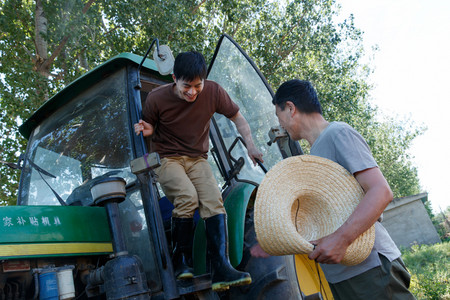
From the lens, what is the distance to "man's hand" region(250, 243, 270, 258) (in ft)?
9.02

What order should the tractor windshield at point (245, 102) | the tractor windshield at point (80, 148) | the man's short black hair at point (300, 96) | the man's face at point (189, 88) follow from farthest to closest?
the tractor windshield at point (245, 102) < the tractor windshield at point (80, 148) < the man's face at point (189, 88) < the man's short black hair at point (300, 96)

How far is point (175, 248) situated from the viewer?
265 cm

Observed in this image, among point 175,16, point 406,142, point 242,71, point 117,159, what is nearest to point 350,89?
point 175,16

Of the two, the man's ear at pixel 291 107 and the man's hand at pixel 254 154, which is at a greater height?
the man's hand at pixel 254 154

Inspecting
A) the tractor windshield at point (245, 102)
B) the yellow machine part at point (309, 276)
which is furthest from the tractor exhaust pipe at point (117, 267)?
the tractor windshield at point (245, 102)

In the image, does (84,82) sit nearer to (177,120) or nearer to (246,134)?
(177,120)

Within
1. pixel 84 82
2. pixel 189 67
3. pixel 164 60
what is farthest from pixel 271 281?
pixel 84 82

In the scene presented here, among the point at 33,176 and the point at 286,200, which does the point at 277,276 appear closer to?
the point at 286,200

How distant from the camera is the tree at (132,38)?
30.8ft

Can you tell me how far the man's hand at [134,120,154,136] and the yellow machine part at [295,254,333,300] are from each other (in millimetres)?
1279

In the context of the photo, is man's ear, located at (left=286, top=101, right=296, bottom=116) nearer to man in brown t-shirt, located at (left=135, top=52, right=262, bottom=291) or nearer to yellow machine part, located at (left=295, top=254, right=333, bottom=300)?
man in brown t-shirt, located at (left=135, top=52, right=262, bottom=291)

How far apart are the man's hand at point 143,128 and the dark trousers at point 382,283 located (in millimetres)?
1602

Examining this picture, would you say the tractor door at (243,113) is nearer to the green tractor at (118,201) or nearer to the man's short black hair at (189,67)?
the green tractor at (118,201)

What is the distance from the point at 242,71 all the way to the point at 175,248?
152cm
